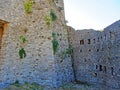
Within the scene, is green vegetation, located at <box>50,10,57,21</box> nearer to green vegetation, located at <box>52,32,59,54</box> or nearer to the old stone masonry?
the old stone masonry

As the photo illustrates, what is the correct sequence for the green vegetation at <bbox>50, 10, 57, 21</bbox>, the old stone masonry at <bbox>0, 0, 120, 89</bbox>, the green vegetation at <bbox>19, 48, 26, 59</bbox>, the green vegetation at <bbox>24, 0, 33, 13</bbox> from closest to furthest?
the old stone masonry at <bbox>0, 0, 120, 89</bbox>, the green vegetation at <bbox>19, 48, 26, 59</bbox>, the green vegetation at <bbox>24, 0, 33, 13</bbox>, the green vegetation at <bbox>50, 10, 57, 21</bbox>

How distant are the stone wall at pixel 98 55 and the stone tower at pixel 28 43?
4.00 m

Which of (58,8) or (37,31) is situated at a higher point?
(58,8)

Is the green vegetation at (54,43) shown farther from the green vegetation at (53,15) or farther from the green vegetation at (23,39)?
the green vegetation at (23,39)

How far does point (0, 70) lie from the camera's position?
46.1 feet

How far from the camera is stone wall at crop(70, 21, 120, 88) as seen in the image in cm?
1761

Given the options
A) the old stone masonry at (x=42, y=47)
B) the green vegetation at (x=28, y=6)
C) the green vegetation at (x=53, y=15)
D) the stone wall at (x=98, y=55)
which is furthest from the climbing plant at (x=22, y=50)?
the stone wall at (x=98, y=55)

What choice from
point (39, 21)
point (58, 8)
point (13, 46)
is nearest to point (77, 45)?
point (58, 8)

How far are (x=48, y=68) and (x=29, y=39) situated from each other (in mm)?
2342

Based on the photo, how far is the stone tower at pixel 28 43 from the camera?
14.5 metres

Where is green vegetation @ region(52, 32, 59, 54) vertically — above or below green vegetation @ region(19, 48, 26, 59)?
above

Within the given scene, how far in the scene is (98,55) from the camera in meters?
20.5

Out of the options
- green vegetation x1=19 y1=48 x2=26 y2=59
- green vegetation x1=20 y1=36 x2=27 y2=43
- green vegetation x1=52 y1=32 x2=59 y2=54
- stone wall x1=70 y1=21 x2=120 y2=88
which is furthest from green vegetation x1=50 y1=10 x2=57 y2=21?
stone wall x1=70 y1=21 x2=120 y2=88

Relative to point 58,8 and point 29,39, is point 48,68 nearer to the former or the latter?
point 29,39
